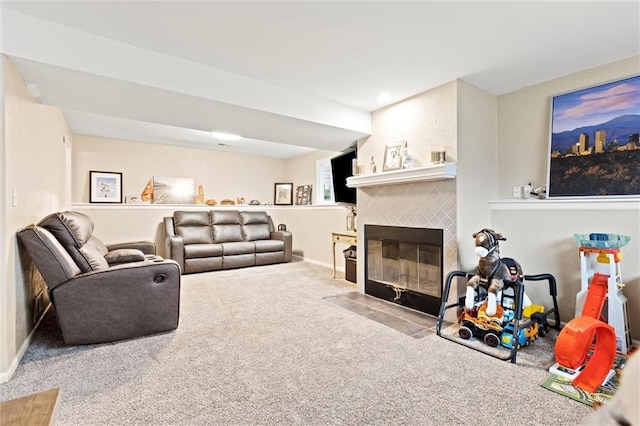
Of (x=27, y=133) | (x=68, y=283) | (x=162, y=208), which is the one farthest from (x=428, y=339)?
(x=162, y=208)

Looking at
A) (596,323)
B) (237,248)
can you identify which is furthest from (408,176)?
(237,248)

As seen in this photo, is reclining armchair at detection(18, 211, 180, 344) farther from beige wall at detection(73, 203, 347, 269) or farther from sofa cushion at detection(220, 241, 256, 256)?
beige wall at detection(73, 203, 347, 269)

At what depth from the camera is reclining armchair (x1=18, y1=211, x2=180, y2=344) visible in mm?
2230

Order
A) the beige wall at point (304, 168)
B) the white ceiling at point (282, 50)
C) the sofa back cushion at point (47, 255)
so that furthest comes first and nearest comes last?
the beige wall at point (304, 168) → the sofa back cushion at point (47, 255) → the white ceiling at point (282, 50)

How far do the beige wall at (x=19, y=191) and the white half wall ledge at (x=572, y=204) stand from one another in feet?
13.2

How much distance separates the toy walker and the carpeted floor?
0.20m

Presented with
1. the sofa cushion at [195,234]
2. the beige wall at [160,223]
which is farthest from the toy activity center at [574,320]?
the sofa cushion at [195,234]

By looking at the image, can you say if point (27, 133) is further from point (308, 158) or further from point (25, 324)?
point (308, 158)

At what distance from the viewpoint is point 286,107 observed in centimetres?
302

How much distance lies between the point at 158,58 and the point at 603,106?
3697mm

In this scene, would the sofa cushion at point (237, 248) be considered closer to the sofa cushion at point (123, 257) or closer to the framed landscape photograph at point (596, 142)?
the sofa cushion at point (123, 257)

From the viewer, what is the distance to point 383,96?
10.6 feet

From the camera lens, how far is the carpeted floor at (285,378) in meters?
1.56

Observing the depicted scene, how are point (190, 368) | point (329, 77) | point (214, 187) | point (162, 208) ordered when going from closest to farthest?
point (190, 368) < point (329, 77) < point (162, 208) < point (214, 187)
